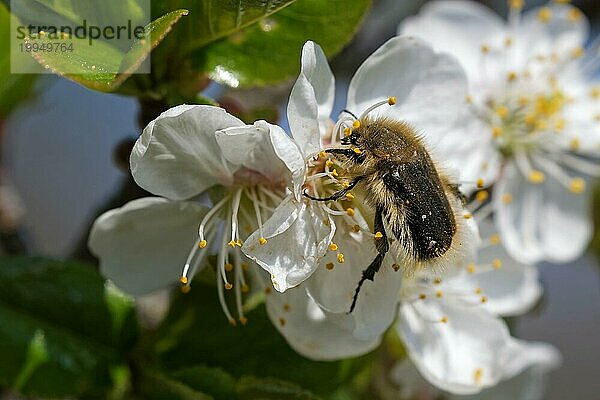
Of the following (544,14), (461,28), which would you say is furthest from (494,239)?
(544,14)

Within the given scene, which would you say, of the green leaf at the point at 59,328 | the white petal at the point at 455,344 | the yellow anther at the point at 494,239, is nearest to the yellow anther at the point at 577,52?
the yellow anther at the point at 494,239

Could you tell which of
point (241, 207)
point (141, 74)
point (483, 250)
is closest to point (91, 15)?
point (141, 74)

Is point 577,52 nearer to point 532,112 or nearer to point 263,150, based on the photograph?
point 532,112

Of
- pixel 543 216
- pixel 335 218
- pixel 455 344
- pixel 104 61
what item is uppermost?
pixel 104 61

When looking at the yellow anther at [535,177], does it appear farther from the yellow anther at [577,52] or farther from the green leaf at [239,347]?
the green leaf at [239,347]

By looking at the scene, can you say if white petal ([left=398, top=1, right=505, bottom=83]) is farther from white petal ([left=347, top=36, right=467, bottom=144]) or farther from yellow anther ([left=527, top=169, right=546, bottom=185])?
white petal ([left=347, top=36, right=467, bottom=144])
